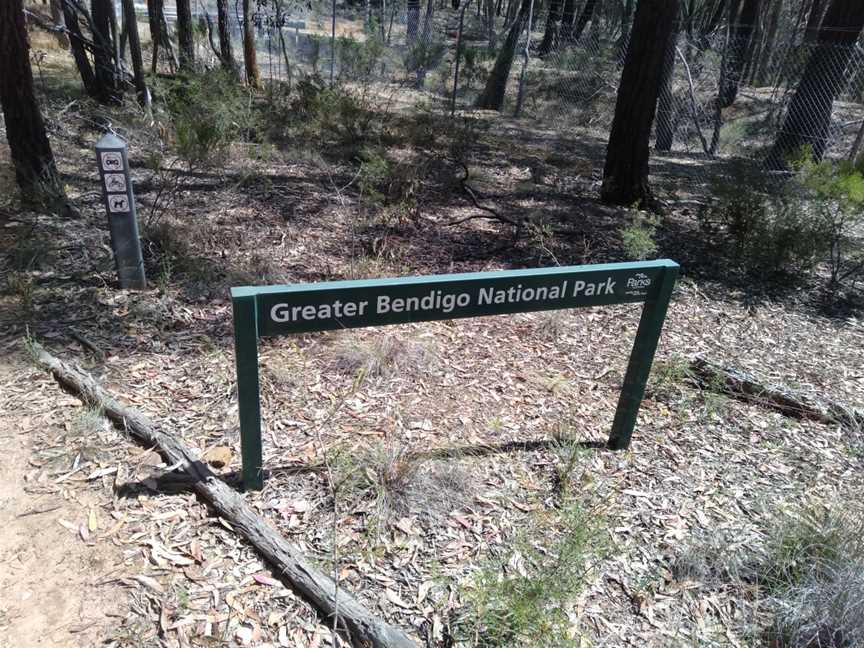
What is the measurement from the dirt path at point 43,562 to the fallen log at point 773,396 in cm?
363

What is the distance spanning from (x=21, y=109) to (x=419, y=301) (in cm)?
491

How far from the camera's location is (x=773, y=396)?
4094 millimetres

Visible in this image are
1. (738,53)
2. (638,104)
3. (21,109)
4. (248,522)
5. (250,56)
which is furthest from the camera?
(738,53)

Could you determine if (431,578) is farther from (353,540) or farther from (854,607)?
(854,607)

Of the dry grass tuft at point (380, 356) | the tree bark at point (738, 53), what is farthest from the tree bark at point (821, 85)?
the dry grass tuft at point (380, 356)

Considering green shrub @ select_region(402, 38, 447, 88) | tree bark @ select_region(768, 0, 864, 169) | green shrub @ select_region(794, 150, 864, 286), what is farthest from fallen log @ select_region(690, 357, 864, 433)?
green shrub @ select_region(402, 38, 447, 88)

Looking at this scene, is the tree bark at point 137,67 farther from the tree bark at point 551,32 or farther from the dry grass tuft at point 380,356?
the tree bark at point 551,32

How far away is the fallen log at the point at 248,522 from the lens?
7.63ft

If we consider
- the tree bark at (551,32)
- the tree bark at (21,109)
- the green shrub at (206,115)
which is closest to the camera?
the tree bark at (21,109)

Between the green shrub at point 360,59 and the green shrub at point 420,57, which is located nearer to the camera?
the green shrub at point 360,59

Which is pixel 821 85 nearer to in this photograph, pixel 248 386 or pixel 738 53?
pixel 738 53

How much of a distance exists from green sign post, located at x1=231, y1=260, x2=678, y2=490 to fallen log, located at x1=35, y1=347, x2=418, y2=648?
Answer: 0.18 metres

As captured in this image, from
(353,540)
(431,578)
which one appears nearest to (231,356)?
(353,540)

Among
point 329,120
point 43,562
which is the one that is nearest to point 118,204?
point 43,562
